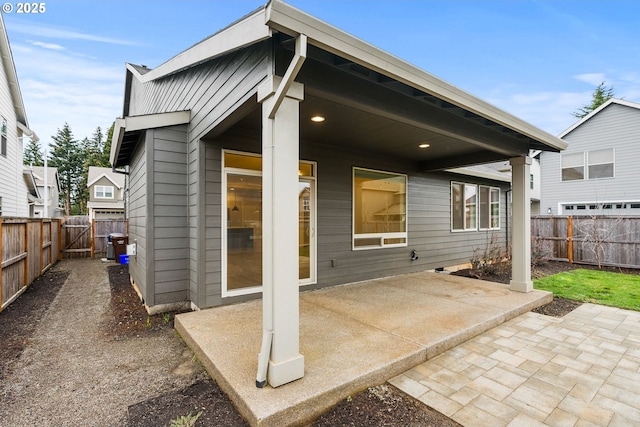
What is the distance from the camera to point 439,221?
752 cm

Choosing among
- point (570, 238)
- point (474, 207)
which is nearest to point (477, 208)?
point (474, 207)

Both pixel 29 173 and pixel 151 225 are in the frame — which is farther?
pixel 29 173

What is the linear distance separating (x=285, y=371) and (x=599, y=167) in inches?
595

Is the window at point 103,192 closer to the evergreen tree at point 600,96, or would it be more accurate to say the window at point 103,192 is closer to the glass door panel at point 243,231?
the glass door panel at point 243,231

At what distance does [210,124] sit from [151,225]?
164 centimetres

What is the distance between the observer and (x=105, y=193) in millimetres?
22328

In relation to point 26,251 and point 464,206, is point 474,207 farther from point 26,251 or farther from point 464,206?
point 26,251

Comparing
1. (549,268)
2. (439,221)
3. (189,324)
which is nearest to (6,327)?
(189,324)

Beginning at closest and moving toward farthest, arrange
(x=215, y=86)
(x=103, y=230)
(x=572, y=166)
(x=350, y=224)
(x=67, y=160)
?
(x=215, y=86) → (x=350, y=224) → (x=103, y=230) → (x=572, y=166) → (x=67, y=160)

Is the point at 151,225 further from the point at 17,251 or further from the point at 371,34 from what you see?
the point at 371,34

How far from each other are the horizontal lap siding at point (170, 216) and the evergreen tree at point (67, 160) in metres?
37.4

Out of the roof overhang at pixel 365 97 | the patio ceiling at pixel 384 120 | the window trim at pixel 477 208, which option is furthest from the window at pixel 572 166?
the patio ceiling at pixel 384 120

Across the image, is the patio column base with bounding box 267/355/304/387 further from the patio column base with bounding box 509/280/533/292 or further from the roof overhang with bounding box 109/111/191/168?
the patio column base with bounding box 509/280/533/292

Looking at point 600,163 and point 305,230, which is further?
→ point 600,163
